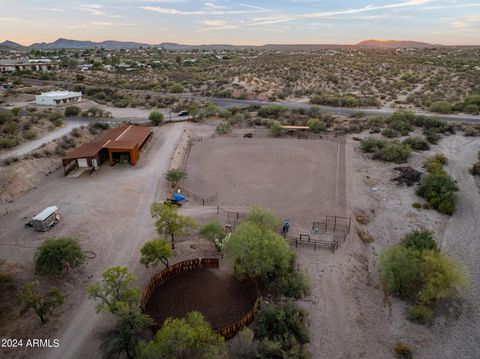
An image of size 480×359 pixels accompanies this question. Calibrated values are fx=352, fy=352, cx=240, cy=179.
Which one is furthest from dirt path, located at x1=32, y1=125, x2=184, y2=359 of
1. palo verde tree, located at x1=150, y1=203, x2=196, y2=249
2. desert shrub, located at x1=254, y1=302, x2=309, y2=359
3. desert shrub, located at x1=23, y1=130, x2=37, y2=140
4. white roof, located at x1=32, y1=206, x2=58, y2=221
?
desert shrub, located at x1=23, y1=130, x2=37, y2=140

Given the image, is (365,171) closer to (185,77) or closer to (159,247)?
(159,247)

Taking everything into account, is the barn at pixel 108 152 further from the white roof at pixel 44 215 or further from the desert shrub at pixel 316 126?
the desert shrub at pixel 316 126

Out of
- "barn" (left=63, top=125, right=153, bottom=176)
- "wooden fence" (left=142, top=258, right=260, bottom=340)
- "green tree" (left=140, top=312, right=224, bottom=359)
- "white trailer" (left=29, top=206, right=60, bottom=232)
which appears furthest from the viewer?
Result: "barn" (left=63, top=125, right=153, bottom=176)

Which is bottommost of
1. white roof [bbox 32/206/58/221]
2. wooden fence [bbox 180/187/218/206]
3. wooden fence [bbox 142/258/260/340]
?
wooden fence [bbox 180/187/218/206]

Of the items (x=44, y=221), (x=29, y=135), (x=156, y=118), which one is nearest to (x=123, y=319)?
(x=44, y=221)

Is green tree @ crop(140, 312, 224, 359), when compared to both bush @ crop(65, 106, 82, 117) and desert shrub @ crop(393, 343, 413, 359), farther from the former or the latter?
bush @ crop(65, 106, 82, 117)

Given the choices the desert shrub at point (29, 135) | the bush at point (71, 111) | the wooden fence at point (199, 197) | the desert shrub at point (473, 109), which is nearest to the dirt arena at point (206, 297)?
the wooden fence at point (199, 197)
